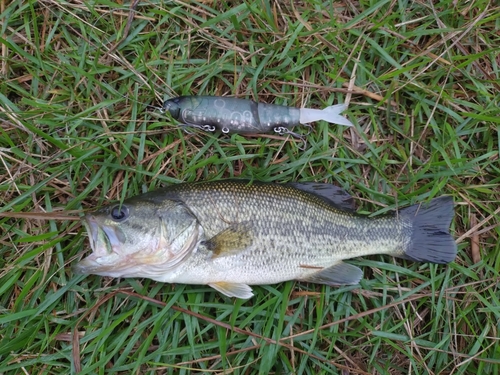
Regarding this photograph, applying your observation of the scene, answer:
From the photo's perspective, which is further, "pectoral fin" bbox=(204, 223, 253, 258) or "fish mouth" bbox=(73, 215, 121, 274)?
"pectoral fin" bbox=(204, 223, 253, 258)

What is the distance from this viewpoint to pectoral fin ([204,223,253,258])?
3008 mm

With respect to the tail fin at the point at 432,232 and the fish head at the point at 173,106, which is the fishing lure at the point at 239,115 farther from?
the tail fin at the point at 432,232

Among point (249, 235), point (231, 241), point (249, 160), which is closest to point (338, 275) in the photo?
point (249, 235)

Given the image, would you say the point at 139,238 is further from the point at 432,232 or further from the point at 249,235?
the point at 432,232

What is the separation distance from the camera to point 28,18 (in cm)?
351

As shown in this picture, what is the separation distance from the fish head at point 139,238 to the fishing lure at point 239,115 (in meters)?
0.83

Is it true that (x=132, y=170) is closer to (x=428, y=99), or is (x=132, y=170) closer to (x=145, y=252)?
(x=145, y=252)

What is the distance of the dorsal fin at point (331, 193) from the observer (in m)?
3.38

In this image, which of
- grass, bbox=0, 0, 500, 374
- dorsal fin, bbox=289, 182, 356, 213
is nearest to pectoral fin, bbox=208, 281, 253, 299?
grass, bbox=0, 0, 500, 374

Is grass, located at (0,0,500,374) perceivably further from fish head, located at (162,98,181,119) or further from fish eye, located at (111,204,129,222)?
fish eye, located at (111,204,129,222)

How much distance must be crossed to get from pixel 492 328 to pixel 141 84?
3714 millimetres

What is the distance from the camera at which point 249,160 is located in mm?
3559

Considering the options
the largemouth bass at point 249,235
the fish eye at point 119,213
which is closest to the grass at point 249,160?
the largemouth bass at point 249,235

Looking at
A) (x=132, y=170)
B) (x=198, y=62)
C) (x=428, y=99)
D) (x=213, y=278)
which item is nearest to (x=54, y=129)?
(x=132, y=170)
